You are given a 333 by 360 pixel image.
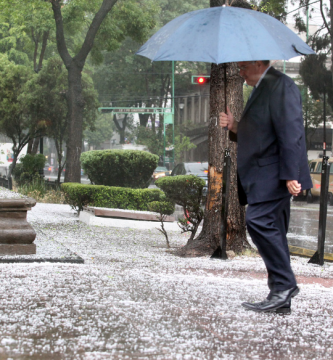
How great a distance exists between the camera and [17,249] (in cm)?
529

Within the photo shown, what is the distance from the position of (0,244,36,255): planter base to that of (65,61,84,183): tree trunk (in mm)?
12490

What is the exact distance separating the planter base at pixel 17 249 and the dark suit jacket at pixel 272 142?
2.39 meters

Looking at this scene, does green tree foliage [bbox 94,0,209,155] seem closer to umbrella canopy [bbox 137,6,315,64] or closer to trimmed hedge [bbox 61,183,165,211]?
trimmed hedge [bbox 61,183,165,211]

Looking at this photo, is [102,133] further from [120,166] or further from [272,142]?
[272,142]

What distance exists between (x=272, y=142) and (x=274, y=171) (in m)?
0.21

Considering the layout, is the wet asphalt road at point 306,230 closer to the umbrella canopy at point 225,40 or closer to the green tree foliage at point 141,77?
the umbrella canopy at point 225,40

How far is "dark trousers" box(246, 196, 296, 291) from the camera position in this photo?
373 centimetres

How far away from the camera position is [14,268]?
476cm

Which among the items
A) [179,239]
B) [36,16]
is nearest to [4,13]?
[36,16]

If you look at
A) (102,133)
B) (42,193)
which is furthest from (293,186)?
(102,133)

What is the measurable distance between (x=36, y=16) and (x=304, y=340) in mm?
19313

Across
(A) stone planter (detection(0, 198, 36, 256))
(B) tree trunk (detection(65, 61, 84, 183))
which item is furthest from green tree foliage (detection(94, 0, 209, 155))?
(A) stone planter (detection(0, 198, 36, 256))

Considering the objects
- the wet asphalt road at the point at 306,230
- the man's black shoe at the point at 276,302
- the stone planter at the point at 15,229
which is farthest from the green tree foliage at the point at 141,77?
the man's black shoe at the point at 276,302

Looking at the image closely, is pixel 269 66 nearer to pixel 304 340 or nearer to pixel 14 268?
pixel 304 340
